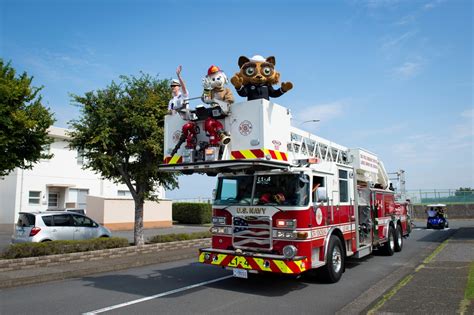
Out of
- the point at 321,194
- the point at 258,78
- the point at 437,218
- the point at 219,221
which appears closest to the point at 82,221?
the point at 219,221

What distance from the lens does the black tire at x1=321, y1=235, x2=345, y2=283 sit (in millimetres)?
8250

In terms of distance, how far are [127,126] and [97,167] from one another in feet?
Answer: 5.53

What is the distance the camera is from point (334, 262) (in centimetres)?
860

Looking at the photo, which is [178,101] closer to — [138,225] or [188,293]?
[188,293]

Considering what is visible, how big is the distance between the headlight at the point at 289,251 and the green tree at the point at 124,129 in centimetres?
649

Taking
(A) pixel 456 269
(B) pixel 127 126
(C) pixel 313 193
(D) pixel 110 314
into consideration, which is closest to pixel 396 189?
(A) pixel 456 269

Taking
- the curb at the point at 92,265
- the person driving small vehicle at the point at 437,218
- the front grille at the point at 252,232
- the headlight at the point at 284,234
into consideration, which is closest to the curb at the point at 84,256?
the curb at the point at 92,265

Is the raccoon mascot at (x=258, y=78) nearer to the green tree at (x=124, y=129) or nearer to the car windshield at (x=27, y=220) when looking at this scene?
the green tree at (x=124, y=129)

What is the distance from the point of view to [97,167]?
12766mm

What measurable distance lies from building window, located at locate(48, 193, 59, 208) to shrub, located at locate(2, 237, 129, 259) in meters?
15.7

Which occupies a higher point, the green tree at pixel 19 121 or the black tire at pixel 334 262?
the green tree at pixel 19 121

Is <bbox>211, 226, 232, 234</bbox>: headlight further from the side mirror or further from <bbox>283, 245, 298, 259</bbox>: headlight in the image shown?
the side mirror

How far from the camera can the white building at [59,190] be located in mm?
24156

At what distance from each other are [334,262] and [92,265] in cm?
646
